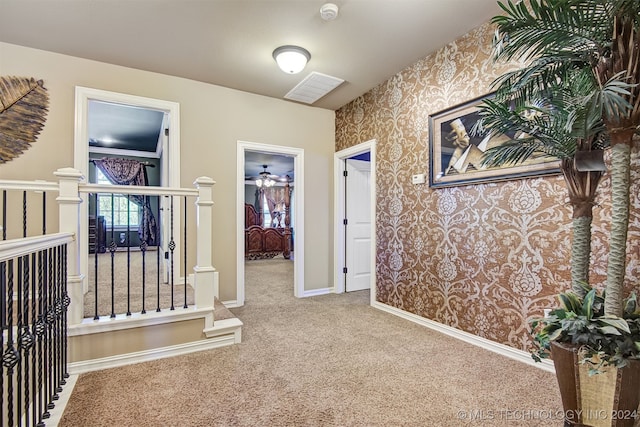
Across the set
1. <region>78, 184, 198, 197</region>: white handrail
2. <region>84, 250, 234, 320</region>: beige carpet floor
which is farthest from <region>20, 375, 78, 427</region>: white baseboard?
<region>78, 184, 198, 197</region>: white handrail

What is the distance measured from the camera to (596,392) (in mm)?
1326

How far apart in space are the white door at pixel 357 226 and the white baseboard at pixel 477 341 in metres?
1.11

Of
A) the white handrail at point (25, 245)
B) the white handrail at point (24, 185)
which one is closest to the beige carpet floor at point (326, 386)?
the white handrail at point (25, 245)

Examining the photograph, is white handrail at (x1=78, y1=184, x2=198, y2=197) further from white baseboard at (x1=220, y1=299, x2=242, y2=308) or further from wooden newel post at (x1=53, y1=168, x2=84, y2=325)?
white baseboard at (x1=220, y1=299, x2=242, y2=308)

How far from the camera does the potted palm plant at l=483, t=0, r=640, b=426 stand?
1255mm

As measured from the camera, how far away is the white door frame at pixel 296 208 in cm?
374

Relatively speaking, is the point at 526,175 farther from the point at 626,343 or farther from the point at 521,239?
the point at 626,343

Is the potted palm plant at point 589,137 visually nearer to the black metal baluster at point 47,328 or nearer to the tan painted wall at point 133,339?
the tan painted wall at point 133,339

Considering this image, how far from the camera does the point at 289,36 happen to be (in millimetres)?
2664

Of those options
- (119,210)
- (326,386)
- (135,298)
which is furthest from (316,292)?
(119,210)

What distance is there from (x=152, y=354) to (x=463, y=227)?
2629mm

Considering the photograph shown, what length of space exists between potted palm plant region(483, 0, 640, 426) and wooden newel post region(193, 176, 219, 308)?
2.08 m

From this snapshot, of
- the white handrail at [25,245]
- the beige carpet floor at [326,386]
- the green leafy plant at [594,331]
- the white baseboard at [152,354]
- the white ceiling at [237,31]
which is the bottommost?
the beige carpet floor at [326,386]

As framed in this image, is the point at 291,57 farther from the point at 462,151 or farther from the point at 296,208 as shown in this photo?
the point at 296,208
